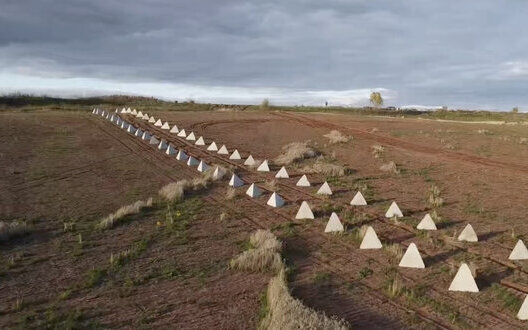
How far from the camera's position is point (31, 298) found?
1095cm

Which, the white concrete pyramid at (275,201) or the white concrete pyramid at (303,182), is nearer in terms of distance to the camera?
the white concrete pyramid at (275,201)

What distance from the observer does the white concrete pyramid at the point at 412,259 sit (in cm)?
1262

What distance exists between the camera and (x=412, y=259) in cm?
1270

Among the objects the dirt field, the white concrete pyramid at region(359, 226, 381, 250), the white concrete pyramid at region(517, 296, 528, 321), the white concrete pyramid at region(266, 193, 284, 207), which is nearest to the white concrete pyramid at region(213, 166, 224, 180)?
the dirt field

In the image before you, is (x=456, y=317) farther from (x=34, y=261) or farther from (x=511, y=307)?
(x=34, y=261)

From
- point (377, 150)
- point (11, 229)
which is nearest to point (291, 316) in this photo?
point (11, 229)

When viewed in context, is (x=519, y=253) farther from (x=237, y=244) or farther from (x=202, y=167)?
(x=202, y=167)

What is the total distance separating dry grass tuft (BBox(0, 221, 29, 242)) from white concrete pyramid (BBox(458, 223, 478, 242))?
12.8 meters

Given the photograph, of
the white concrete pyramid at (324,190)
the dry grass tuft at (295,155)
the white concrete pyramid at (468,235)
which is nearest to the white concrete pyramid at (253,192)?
the white concrete pyramid at (324,190)

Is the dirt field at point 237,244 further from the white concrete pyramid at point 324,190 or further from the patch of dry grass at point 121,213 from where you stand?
the white concrete pyramid at point 324,190

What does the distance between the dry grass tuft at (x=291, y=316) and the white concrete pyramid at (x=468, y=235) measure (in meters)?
6.67

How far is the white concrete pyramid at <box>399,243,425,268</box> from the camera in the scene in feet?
41.4

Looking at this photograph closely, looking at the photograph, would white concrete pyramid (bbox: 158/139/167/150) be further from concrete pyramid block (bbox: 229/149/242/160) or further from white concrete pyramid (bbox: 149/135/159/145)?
concrete pyramid block (bbox: 229/149/242/160)

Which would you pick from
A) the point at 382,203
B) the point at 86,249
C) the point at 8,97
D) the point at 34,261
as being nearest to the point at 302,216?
the point at 382,203
